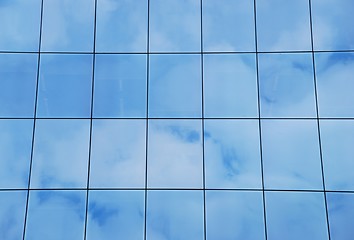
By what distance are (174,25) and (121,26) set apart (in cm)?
184

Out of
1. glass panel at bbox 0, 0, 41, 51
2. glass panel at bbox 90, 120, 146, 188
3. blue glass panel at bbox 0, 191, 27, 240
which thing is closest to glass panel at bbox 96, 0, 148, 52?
glass panel at bbox 0, 0, 41, 51

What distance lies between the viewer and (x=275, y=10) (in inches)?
627

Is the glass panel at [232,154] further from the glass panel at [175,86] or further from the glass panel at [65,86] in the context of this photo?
the glass panel at [65,86]

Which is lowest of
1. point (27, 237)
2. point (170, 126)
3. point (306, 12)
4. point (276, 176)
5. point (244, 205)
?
point (27, 237)

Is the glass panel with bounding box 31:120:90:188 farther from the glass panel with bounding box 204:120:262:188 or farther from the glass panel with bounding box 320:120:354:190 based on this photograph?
the glass panel with bounding box 320:120:354:190

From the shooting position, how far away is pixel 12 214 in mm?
14258

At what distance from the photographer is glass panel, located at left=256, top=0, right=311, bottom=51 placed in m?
15.6

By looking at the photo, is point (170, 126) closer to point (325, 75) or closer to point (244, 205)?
point (244, 205)

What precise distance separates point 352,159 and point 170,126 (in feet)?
19.5

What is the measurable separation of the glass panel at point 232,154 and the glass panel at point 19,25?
6.76 m

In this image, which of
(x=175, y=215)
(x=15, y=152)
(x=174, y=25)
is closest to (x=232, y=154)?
(x=175, y=215)

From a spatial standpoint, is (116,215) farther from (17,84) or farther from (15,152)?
(17,84)

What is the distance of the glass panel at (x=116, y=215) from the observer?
1408 centimetres

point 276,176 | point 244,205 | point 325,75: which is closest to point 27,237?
point 244,205
